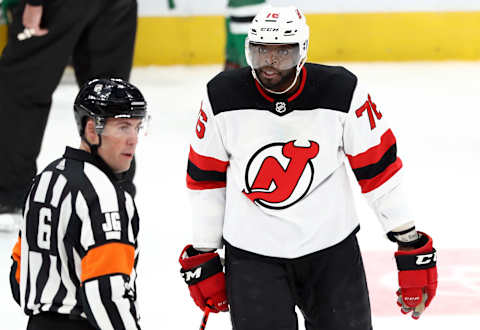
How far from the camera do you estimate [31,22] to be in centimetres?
412

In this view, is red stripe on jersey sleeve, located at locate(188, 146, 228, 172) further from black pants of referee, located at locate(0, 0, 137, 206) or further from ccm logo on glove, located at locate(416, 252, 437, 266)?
black pants of referee, located at locate(0, 0, 137, 206)

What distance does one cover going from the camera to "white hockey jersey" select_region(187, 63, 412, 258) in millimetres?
2441

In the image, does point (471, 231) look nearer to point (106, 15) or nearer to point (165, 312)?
point (165, 312)

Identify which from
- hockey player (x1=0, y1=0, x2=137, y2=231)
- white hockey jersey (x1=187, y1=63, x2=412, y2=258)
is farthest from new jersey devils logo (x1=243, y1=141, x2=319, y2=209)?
hockey player (x1=0, y1=0, x2=137, y2=231)

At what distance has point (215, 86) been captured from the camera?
250cm

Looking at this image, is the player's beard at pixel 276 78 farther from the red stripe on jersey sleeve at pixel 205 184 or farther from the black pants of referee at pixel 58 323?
the black pants of referee at pixel 58 323

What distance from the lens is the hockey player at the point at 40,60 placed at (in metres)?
4.19

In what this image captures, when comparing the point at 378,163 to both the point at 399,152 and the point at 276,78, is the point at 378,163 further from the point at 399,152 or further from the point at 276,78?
the point at 399,152

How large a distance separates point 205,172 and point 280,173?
0.20 metres

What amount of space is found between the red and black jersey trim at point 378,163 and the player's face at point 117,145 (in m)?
0.63

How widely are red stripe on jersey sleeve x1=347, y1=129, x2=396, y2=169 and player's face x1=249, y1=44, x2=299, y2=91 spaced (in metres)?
0.25

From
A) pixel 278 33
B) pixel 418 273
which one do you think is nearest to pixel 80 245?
pixel 278 33

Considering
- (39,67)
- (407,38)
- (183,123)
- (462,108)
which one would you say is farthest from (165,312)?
(407,38)

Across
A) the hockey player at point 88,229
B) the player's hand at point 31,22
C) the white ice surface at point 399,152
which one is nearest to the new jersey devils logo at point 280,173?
the hockey player at point 88,229
